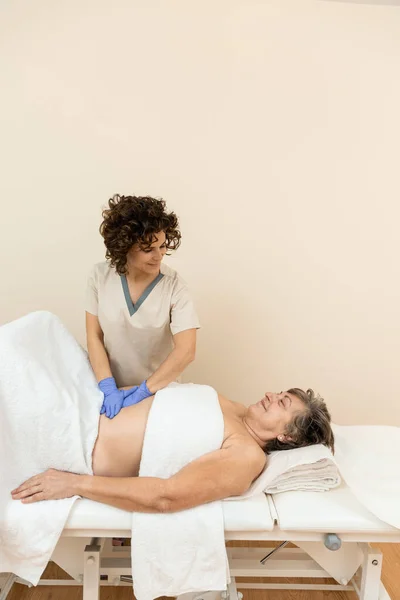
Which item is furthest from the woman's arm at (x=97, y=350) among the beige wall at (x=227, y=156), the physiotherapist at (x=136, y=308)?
the beige wall at (x=227, y=156)

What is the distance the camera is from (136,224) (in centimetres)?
170

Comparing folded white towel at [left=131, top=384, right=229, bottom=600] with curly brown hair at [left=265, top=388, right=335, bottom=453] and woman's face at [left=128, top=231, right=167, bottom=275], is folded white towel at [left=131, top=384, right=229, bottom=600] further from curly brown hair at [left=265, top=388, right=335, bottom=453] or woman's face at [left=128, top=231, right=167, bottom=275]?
woman's face at [left=128, top=231, right=167, bottom=275]

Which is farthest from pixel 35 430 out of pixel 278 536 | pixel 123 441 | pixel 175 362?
pixel 278 536

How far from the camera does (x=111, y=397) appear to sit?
175cm

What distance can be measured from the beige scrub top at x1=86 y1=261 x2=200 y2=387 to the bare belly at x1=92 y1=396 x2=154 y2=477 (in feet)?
1.23

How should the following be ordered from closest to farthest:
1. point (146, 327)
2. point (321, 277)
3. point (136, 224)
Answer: point (136, 224) → point (146, 327) → point (321, 277)

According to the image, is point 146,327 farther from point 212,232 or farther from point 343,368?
point 343,368

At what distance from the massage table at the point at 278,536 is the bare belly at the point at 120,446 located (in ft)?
0.53

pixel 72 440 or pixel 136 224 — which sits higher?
pixel 136 224

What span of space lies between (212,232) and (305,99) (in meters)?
0.85

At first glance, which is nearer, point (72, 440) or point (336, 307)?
point (72, 440)

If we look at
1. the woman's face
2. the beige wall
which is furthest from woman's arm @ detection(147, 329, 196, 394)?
the beige wall

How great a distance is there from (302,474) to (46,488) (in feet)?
2.60

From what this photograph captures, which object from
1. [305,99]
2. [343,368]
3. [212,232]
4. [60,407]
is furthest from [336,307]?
[60,407]
